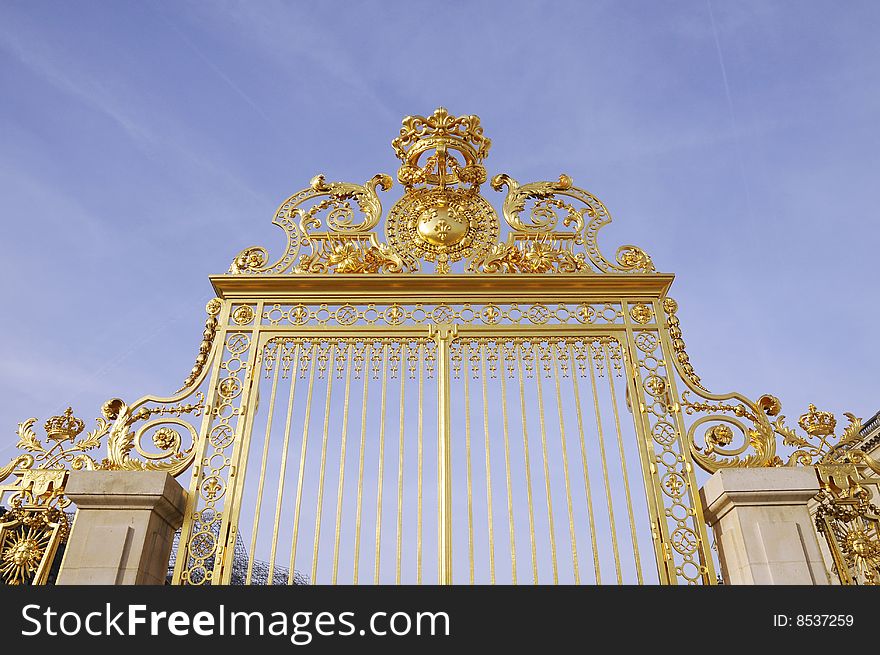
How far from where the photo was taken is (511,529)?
4.55 m

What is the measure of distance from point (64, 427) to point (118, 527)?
98 centimetres

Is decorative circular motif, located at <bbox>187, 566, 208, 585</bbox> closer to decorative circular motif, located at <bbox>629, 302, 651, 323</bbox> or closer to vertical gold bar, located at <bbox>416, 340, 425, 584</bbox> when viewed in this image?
vertical gold bar, located at <bbox>416, 340, 425, 584</bbox>

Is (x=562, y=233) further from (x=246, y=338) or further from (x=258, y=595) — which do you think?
(x=258, y=595)

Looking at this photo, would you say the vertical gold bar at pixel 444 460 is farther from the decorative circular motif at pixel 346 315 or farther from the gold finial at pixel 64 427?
the gold finial at pixel 64 427

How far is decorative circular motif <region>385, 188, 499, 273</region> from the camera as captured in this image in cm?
571

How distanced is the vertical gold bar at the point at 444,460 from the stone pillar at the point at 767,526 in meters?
1.71

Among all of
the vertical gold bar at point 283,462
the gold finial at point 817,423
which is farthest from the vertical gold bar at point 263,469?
the gold finial at point 817,423

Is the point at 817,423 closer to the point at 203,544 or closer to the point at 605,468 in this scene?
the point at 605,468

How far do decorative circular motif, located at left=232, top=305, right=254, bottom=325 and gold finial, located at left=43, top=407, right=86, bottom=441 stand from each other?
1307 millimetres

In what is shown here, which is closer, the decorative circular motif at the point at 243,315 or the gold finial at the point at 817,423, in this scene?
the gold finial at the point at 817,423

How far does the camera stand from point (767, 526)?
424cm

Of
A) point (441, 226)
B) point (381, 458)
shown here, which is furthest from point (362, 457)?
point (441, 226)

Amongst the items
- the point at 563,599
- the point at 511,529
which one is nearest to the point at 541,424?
the point at 511,529

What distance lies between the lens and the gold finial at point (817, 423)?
480 cm
